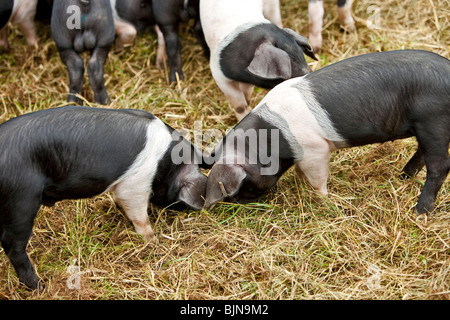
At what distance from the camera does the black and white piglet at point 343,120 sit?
3943 mm

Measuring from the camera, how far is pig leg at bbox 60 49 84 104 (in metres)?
5.54

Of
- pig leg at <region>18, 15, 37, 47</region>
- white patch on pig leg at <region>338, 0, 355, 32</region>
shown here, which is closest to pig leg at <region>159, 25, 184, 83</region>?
pig leg at <region>18, 15, 37, 47</region>

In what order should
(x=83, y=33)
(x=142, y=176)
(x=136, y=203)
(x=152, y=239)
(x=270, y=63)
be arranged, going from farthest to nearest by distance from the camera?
(x=83, y=33), (x=270, y=63), (x=152, y=239), (x=136, y=203), (x=142, y=176)

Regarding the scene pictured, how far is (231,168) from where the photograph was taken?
4133 millimetres

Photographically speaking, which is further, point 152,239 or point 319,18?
point 319,18

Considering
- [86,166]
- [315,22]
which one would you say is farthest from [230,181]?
[315,22]

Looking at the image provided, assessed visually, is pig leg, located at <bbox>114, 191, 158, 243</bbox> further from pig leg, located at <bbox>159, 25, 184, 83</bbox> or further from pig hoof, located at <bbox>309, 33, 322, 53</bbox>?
pig hoof, located at <bbox>309, 33, 322, 53</bbox>

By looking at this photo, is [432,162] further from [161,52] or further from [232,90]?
[161,52]

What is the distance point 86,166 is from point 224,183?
0.98 meters

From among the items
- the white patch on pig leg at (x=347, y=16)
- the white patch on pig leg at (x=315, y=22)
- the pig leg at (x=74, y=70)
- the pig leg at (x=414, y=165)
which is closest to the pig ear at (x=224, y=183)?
the pig leg at (x=414, y=165)

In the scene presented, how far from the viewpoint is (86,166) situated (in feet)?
12.5

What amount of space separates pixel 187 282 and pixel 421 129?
6.40ft

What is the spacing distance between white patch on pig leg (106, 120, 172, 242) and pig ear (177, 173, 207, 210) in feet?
0.90
